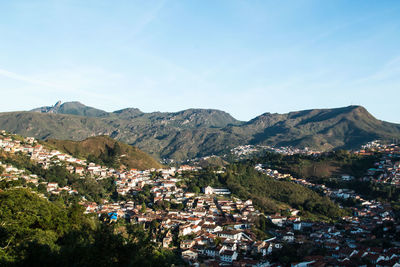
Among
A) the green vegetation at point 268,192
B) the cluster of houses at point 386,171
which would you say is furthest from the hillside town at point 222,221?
the green vegetation at point 268,192

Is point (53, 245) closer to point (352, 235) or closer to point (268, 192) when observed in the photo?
point (352, 235)

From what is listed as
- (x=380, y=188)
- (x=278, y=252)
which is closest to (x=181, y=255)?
(x=278, y=252)

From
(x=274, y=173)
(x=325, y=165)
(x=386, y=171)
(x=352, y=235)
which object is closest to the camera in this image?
(x=352, y=235)

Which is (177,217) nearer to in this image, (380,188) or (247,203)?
(247,203)

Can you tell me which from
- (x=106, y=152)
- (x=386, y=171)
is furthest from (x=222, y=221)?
(x=106, y=152)

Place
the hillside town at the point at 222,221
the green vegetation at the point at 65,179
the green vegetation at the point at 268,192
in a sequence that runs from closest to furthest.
A: the hillside town at the point at 222,221, the green vegetation at the point at 65,179, the green vegetation at the point at 268,192

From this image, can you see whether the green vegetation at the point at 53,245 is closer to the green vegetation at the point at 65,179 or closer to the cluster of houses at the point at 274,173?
the green vegetation at the point at 65,179
